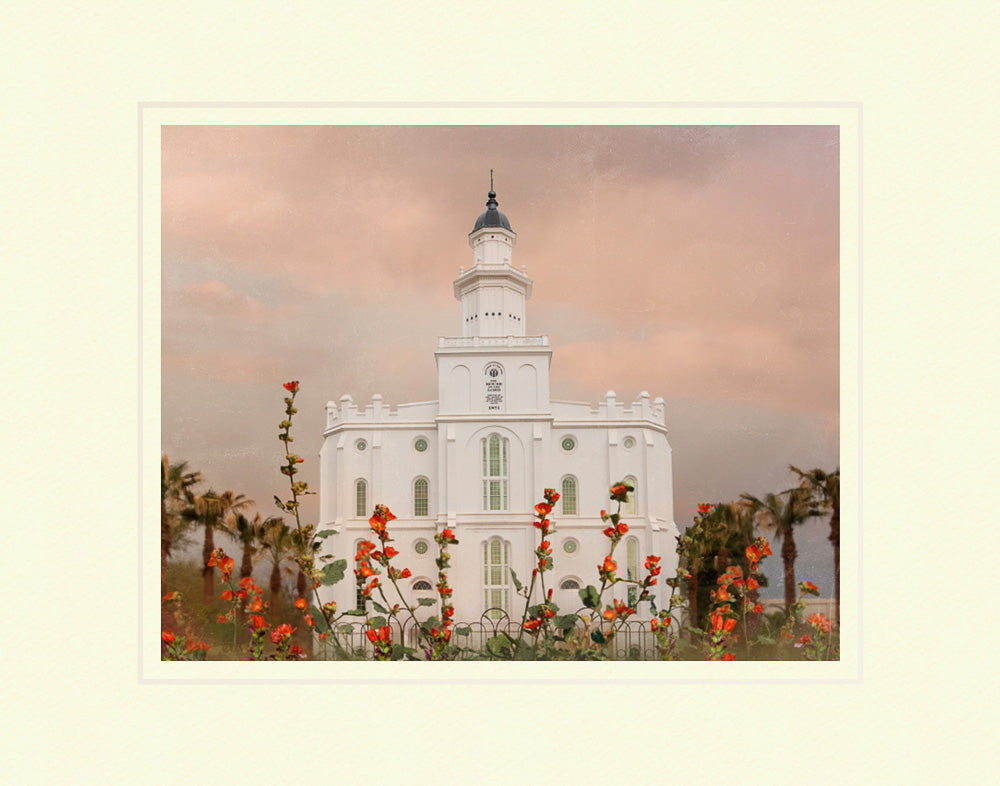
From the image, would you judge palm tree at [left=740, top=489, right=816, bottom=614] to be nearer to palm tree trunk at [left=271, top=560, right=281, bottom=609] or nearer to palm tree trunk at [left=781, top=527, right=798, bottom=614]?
palm tree trunk at [left=781, top=527, right=798, bottom=614]

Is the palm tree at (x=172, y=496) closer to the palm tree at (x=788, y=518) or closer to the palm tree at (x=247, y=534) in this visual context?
the palm tree at (x=247, y=534)

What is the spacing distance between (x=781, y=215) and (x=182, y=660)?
6843mm

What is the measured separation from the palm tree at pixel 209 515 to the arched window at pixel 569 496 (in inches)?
129

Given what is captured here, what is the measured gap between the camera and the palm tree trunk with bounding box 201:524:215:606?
316 inches

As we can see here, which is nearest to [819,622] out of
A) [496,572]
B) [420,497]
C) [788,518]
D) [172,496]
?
[788,518]

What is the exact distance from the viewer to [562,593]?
8.77 m

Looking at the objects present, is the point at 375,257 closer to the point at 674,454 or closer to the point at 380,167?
the point at 380,167

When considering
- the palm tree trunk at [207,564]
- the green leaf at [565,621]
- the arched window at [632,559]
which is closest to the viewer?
the green leaf at [565,621]

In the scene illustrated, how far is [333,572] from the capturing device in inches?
280

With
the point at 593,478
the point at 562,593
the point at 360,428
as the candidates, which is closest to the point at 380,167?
the point at 360,428

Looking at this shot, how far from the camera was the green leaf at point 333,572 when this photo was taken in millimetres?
7039

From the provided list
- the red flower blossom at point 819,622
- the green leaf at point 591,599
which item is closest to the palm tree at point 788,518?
the red flower blossom at point 819,622

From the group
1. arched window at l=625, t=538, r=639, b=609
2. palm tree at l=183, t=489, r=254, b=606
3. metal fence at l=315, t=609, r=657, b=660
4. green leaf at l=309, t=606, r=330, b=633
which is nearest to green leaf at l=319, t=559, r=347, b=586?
green leaf at l=309, t=606, r=330, b=633
